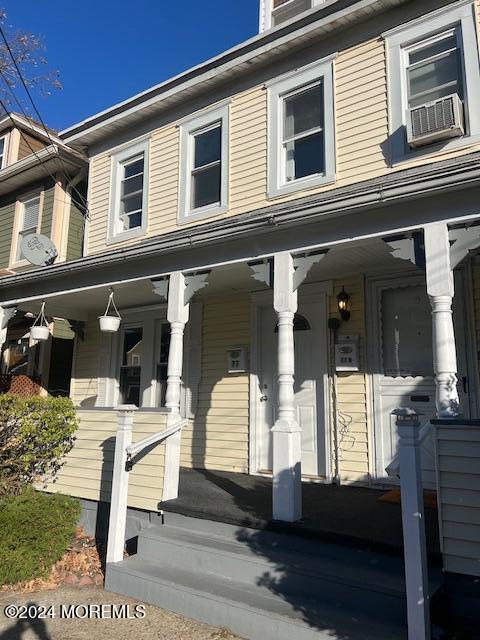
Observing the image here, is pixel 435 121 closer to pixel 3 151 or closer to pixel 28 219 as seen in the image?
pixel 28 219

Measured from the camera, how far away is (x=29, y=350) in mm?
9461

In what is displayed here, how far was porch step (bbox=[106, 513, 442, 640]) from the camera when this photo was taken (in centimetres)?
327

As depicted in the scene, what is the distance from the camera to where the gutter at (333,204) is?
391cm

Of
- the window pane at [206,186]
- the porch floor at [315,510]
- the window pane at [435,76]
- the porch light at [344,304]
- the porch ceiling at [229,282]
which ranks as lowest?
the porch floor at [315,510]

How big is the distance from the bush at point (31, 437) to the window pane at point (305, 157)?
425 centimetres

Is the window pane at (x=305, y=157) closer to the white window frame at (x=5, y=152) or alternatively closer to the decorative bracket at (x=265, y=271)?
the decorative bracket at (x=265, y=271)

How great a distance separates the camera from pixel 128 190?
27.2 feet

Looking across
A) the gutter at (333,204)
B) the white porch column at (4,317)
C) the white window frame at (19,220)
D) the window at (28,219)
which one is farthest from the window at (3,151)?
the gutter at (333,204)

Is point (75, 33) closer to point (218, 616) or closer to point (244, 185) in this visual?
point (244, 185)

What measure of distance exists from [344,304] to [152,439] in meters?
2.80

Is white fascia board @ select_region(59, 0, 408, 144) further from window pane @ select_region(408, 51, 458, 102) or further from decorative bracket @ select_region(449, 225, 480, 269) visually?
decorative bracket @ select_region(449, 225, 480, 269)

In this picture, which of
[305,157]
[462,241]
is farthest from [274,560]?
[305,157]

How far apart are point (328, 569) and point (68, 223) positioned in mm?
8152

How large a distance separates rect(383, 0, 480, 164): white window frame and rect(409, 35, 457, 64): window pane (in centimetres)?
7
